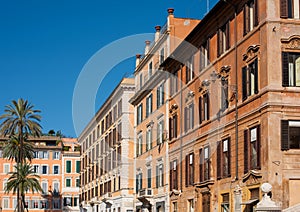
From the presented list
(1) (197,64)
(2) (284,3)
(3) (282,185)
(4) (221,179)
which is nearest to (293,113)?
(3) (282,185)

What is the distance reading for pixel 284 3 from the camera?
28.8 meters

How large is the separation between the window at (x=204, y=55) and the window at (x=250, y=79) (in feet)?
22.2

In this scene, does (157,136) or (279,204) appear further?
(157,136)

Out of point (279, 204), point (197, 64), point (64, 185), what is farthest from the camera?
point (64, 185)

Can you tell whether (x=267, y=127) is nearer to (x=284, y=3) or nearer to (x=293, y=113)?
(x=293, y=113)

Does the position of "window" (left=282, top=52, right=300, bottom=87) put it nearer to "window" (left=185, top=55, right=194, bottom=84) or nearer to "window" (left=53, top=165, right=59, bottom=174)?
"window" (left=185, top=55, right=194, bottom=84)

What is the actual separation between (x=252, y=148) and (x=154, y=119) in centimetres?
Result: 2360

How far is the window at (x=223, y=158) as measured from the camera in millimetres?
33812

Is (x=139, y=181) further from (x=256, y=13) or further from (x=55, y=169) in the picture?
(x=55, y=169)

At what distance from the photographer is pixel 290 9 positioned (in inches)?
1140

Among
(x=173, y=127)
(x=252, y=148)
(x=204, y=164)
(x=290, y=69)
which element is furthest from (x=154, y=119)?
(x=290, y=69)

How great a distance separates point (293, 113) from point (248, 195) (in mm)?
4896

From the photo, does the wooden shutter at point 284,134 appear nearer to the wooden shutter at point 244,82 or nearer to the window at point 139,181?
the wooden shutter at point 244,82

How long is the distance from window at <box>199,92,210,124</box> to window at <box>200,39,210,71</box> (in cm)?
195
